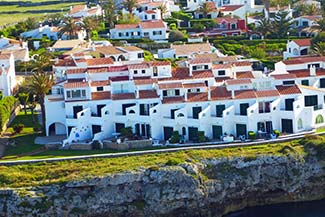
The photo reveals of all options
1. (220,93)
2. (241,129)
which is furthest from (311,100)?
(220,93)

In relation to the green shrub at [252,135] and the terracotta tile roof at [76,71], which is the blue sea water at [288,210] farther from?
the terracotta tile roof at [76,71]

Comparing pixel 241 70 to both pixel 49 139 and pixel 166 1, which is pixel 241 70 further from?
pixel 166 1

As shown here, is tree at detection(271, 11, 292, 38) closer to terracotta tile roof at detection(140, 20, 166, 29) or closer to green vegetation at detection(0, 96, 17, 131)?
terracotta tile roof at detection(140, 20, 166, 29)

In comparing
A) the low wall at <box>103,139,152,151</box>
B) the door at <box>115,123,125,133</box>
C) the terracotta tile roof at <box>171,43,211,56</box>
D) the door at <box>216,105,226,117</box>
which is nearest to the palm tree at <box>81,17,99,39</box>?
the terracotta tile roof at <box>171,43,211,56</box>

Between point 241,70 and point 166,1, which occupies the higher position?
point 166,1

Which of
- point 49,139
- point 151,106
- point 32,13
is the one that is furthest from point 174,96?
point 32,13

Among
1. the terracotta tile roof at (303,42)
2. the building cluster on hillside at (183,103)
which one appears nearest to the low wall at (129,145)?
the building cluster on hillside at (183,103)
